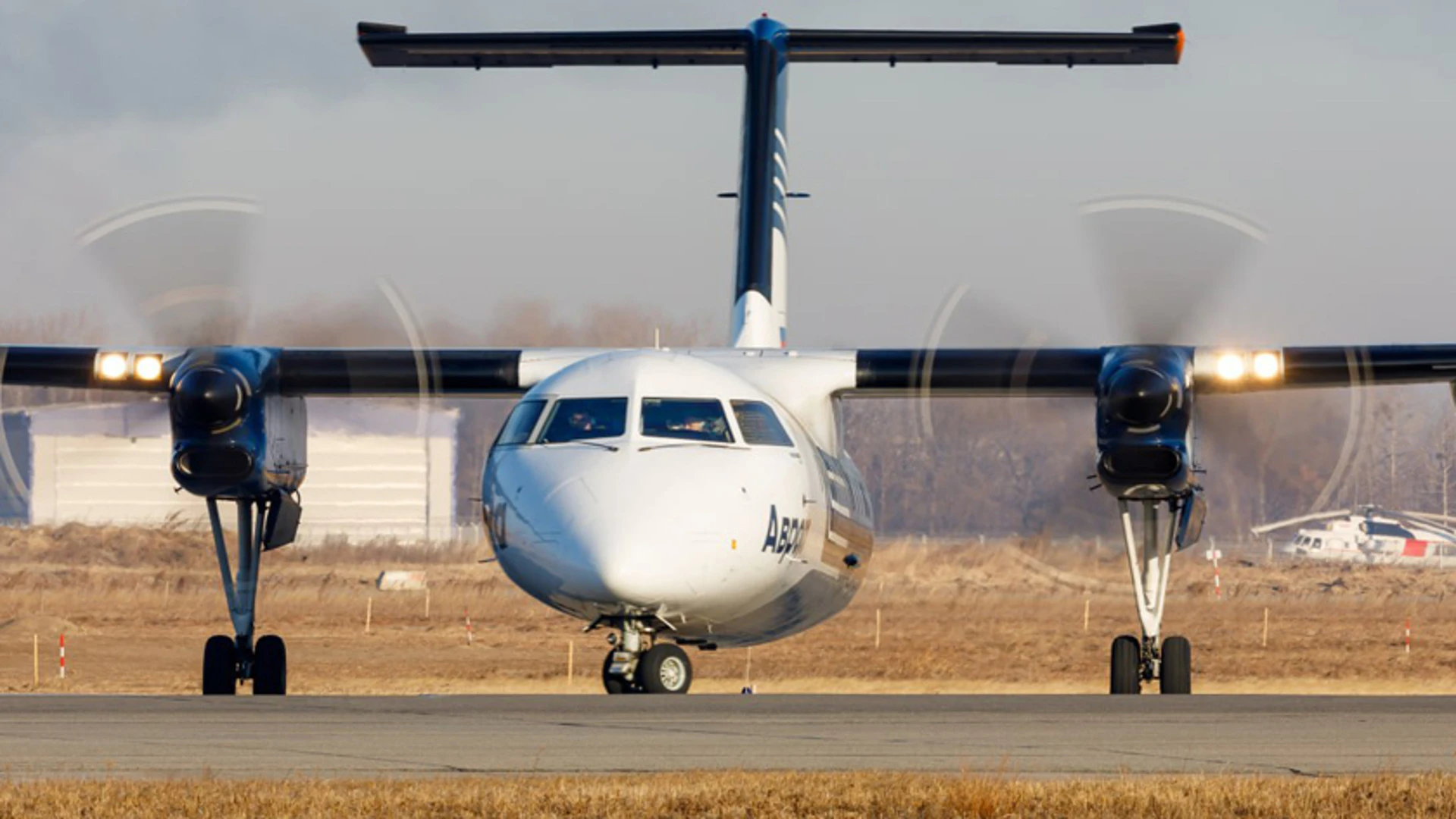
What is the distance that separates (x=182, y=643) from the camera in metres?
45.0

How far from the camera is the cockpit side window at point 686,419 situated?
60.2 feet

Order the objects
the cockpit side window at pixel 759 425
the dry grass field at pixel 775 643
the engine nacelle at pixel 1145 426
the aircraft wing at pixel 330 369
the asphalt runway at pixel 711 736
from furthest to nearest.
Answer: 1. the dry grass field at pixel 775 643
2. the aircraft wing at pixel 330 369
3. the engine nacelle at pixel 1145 426
4. the cockpit side window at pixel 759 425
5. the asphalt runway at pixel 711 736

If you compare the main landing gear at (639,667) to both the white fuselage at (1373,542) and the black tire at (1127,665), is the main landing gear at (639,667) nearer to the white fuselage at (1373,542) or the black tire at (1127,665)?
the black tire at (1127,665)

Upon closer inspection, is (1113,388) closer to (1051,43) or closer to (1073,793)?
(1051,43)

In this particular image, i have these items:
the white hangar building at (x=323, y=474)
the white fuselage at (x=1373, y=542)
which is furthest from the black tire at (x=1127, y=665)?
the white fuselage at (x=1373, y=542)

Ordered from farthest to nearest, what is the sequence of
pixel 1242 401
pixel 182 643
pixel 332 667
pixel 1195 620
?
pixel 1195 620
pixel 182 643
pixel 332 667
pixel 1242 401

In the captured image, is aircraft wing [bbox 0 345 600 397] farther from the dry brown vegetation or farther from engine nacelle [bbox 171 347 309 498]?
the dry brown vegetation

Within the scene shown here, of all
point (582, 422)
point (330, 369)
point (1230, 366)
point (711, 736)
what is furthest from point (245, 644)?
point (711, 736)

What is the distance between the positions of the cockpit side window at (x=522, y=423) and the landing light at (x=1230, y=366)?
700 cm

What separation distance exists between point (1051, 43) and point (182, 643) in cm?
2639

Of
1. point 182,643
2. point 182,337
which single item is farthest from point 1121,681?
point 182,643

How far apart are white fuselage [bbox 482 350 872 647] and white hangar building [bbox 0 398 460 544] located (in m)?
47.1

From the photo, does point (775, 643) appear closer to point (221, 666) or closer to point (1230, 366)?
point (221, 666)

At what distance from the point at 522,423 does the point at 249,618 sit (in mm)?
6005
